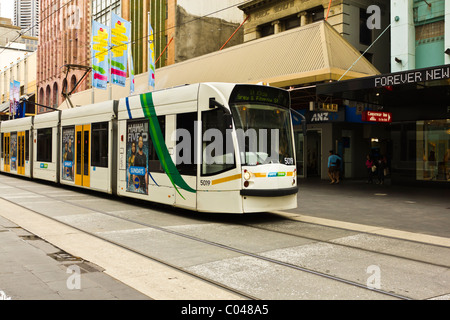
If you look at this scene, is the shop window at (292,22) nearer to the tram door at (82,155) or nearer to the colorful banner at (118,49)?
the colorful banner at (118,49)

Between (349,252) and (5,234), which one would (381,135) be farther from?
(5,234)

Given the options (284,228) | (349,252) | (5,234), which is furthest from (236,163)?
(5,234)

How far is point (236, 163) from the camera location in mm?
9617

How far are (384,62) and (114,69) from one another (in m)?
15.3

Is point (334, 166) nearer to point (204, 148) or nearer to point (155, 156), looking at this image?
point (155, 156)

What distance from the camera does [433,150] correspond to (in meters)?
20.0

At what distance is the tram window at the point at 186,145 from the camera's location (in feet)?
34.4

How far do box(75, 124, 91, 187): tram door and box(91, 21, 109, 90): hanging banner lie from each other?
8964 mm

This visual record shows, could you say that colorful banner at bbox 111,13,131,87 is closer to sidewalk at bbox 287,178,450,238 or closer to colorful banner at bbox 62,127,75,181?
colorful banner at bbox 62,127,75,181

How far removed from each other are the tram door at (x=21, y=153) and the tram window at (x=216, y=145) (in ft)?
52.8

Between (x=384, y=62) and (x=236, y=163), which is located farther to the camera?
(x=384, y=62)

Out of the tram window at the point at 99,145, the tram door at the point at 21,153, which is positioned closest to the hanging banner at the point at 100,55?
the tram door at the point at 21,153

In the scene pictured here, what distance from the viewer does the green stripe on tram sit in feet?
35.9
